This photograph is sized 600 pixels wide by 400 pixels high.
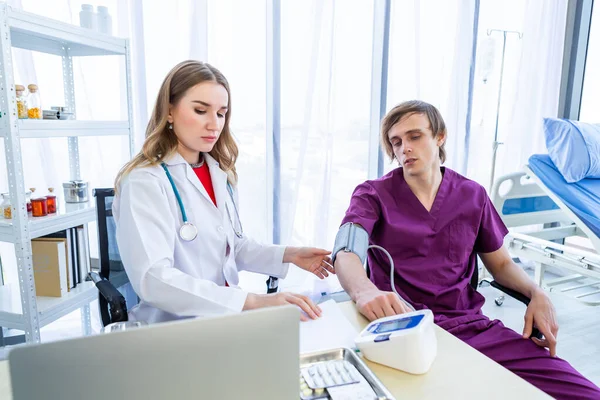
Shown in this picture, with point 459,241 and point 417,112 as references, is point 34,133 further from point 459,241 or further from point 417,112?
point 459,241

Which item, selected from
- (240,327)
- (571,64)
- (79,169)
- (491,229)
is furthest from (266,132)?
(571,64)

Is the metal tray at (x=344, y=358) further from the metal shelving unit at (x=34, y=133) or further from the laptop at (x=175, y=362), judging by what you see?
the metal shelving unit at (x=34, y=133)

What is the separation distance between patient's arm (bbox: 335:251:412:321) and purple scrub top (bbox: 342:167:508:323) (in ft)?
0.51

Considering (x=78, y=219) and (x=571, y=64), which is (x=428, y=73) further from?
(x=78, y=219)

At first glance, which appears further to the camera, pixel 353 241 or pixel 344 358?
pixel 353 241

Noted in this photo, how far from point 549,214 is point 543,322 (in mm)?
1942

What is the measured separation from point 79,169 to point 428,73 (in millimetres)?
2174

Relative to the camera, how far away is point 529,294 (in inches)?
51.1

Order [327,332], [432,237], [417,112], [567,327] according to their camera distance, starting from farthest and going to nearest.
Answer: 1. [567,327]
2. [417,112]
3. [432,237]
4. [327,332]

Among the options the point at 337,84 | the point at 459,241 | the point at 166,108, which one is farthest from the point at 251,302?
the point at 337,84

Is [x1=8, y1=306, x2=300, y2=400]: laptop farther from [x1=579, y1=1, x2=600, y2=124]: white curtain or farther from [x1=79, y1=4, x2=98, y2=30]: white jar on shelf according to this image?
[x1=579, y1=1, x2=600, y2=124]: white curtain

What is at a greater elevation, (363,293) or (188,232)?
(188,232)

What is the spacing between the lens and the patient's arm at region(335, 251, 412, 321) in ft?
3.31

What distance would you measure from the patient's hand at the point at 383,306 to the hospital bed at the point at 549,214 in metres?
1.66
